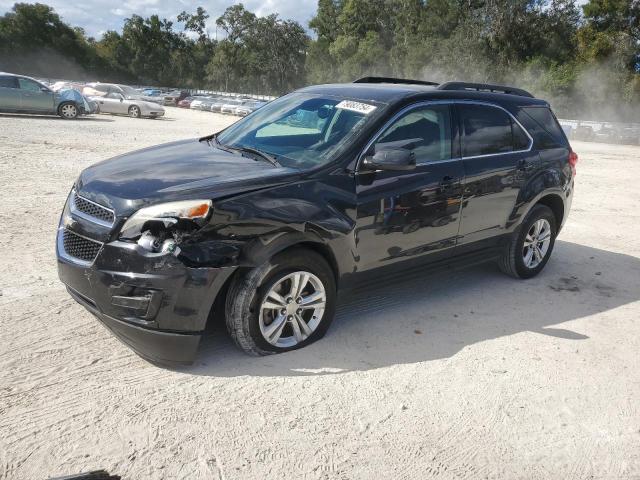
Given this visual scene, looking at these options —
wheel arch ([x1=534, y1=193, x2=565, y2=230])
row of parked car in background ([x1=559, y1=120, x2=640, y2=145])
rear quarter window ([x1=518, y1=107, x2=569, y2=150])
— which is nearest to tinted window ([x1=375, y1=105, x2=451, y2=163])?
rear quarter window ([x1=518, y1=107, x2=569, y2=150])

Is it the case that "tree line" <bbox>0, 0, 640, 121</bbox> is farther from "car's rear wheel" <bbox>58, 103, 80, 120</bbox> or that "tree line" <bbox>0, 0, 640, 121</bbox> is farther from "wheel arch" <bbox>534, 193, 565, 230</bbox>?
"wheel arch" <bbox>534, 193, 565, 230</bbox>

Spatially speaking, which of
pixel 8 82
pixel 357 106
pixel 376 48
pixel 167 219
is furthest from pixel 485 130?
pixel 376 48

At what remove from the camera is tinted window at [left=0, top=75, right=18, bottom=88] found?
773 inches

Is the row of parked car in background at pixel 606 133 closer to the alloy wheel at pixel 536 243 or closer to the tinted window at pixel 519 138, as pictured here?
the alloy wheel at pixel 536 243

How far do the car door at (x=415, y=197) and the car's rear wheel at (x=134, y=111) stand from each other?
25.2 metres

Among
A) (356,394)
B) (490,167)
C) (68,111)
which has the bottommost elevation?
(356,394)

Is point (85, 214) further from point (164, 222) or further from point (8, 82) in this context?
point (8, 82)

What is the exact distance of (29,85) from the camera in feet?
66.5

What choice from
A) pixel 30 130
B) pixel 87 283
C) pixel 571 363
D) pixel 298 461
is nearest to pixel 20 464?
pixel 87 283

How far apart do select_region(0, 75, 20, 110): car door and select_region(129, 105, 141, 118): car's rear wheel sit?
24.9ft

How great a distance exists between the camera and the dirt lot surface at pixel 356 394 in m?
2.87

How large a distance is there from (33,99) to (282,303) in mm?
20338

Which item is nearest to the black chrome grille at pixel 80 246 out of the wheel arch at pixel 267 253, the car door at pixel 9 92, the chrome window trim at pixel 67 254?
the chrome window trim at pixel 67 254

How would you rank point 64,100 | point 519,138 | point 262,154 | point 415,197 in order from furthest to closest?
point 64,100 < point 519,138 < point 415,197 < point 262,154
